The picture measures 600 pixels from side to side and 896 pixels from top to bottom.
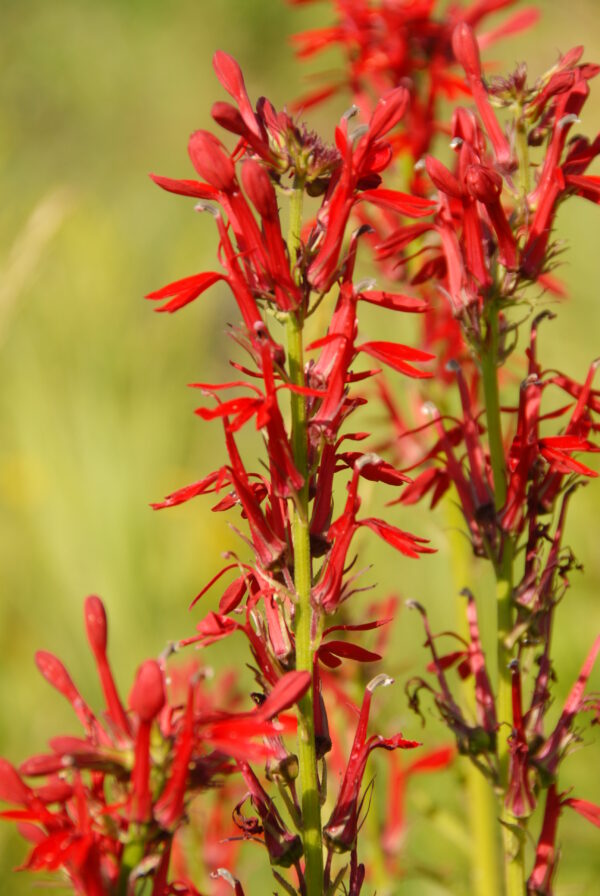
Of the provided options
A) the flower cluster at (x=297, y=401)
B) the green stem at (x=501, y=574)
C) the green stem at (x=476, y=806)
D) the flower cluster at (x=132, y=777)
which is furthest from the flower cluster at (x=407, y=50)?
the flower cluster at (x=132, y=777)

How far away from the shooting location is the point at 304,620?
891 mm

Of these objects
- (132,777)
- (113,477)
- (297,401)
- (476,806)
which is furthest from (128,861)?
(113,477)

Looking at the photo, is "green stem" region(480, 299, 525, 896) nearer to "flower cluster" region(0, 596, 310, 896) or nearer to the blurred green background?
"flower cluster" region(0, 596, 310, 896)

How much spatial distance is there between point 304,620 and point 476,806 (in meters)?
0.88

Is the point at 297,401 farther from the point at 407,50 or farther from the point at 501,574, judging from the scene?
A: the point at 407,50

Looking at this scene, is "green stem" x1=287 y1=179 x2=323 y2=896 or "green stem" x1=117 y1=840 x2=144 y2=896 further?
"green stem" x1=287 y1=179 x2=323 y2=896

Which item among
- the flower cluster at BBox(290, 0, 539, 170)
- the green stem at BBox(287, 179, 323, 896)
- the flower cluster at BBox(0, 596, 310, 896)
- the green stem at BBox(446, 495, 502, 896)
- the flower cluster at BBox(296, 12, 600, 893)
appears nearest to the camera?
the flower cluster at BBox(0, 596, 310, 896)

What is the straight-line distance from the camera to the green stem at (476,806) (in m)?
1.60

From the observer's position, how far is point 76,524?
107 inches

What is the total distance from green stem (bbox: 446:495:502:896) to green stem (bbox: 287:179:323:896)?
2.31ft

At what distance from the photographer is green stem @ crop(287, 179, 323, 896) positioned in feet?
2.84

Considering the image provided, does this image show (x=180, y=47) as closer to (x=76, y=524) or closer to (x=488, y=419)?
(x=76, y=524)

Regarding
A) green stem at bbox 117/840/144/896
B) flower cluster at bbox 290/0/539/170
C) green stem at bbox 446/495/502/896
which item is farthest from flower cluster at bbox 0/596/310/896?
flower cluster at bbox 290/0/539/170

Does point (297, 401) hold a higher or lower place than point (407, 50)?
lower
